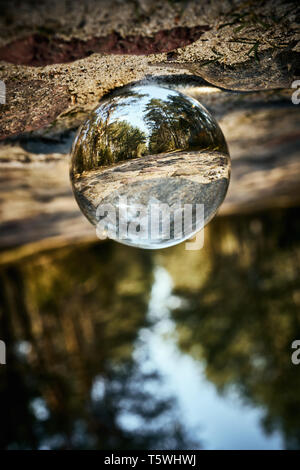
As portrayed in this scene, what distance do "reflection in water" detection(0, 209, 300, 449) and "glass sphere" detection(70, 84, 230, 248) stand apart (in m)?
4.70

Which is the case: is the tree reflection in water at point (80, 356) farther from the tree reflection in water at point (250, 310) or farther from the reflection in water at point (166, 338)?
the tree reflection in water at point (250, 310)

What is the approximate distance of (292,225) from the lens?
6016 mm

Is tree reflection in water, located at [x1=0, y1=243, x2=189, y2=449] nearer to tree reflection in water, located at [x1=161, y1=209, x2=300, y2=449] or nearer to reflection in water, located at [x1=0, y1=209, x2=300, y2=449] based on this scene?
reflection in water, located at [x1=0, y1=209, x2=300, y2=449]

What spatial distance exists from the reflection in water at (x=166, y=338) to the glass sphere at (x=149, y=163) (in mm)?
4700

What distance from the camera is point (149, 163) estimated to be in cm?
78

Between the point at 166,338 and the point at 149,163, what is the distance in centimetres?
580

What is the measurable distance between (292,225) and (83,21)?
6096mm

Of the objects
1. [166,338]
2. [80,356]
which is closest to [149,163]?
[80,356]

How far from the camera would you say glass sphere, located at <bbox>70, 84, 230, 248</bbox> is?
0.76m

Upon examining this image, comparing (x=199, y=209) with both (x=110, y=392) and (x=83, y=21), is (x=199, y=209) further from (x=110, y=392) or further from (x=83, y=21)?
(x=110, y=392)

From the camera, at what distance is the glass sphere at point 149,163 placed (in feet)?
2.51

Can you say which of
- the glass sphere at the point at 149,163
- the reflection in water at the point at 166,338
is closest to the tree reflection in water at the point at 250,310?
the reflection in water at the point at 166,338

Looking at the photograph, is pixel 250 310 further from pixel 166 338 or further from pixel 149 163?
pixel 149 163
